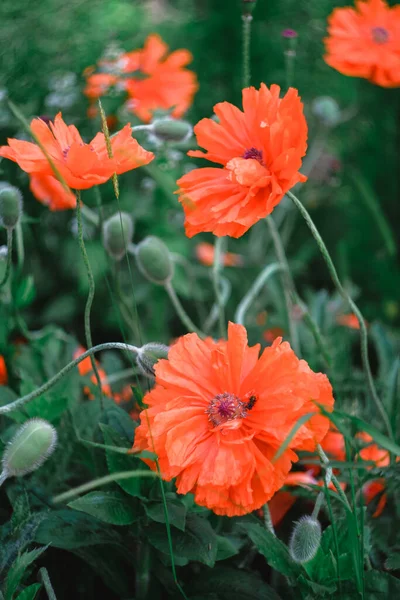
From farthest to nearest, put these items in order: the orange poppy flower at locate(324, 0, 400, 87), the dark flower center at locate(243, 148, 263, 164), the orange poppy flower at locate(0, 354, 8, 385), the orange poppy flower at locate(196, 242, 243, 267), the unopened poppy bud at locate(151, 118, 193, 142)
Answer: the orange poppy flower at locate(196, 242, 243, 267) → the orange poppy flower at locate(324, 0, 400, 87) → the orange poppy flower at locate(0, 354, 8, 385) → the unopened poppy bud at locate(151, 118, 193, 142) → the dark flower center at locate(243, 148, 263, 164)

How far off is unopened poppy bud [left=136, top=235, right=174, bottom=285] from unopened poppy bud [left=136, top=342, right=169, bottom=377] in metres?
0.29

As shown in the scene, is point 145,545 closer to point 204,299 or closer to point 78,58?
point 204,299

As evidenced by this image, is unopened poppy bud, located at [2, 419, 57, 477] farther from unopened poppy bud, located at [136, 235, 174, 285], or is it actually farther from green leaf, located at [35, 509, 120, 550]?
unopened poppy bud, located at [136, 235, 174, 285]

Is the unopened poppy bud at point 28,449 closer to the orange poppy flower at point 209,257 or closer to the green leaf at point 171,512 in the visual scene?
the green leaf at point 171,512

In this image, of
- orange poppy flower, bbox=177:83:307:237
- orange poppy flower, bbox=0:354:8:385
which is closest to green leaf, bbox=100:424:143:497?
orange poppy flower, bbox=177:83:307:237

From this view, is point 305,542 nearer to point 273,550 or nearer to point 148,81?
point 273,550

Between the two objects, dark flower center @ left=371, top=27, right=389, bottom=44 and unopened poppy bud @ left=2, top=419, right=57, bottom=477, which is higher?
dark flower center @ left=371, top=27, right=389, bottom=44

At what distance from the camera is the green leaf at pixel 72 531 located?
0.79m

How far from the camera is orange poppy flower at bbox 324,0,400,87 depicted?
1296 mm

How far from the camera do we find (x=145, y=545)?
823mm

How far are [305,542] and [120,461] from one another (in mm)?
246

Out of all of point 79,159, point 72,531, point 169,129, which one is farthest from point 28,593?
point 169,129

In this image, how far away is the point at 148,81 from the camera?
168cm

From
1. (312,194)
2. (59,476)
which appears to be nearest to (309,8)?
(312,194)
